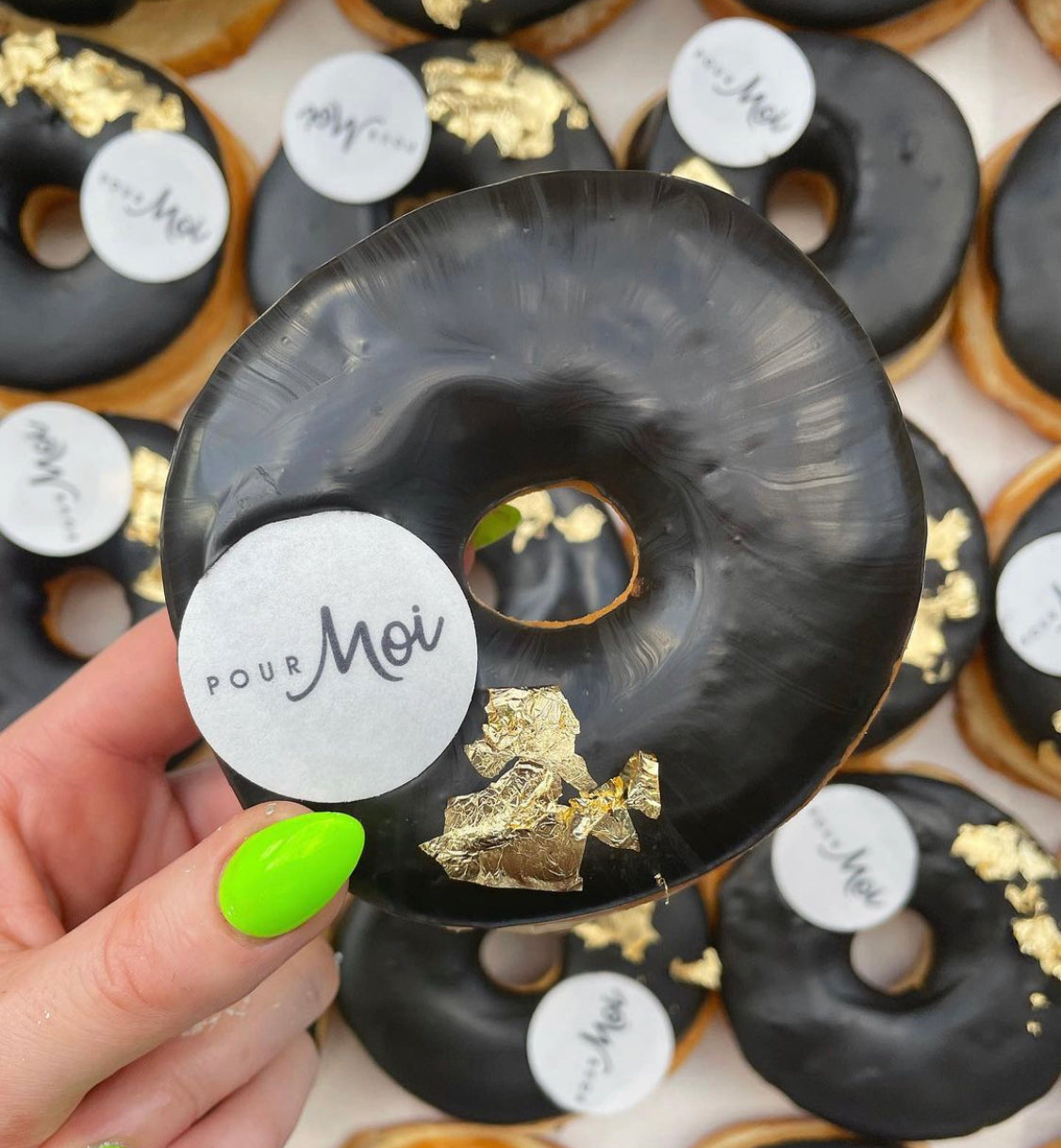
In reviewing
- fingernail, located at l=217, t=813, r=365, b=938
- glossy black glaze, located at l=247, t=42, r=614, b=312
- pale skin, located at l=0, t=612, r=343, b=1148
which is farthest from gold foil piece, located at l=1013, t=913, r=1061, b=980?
glossy black glaze, located at l=247, t=42, r=614, b=312

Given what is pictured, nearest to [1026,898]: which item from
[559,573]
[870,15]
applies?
[559,573]

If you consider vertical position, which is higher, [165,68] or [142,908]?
[165,68]

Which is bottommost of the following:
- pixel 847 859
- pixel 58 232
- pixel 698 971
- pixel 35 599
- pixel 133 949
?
pixel 698 971

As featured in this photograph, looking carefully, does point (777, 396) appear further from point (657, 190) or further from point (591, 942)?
point (591, 942)

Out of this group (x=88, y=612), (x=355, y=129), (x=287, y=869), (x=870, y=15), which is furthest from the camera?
(x=88, y=612)

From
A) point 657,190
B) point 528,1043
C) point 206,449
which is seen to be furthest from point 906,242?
point 528,1043

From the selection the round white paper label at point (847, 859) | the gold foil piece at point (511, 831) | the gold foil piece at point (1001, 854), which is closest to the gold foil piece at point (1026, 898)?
the gold foil piece at point (1001, 854)

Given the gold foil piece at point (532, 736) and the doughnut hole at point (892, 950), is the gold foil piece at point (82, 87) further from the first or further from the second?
the doughnut hole at point (892, 950)

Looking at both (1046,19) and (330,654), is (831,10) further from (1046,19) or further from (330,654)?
(330,654)
